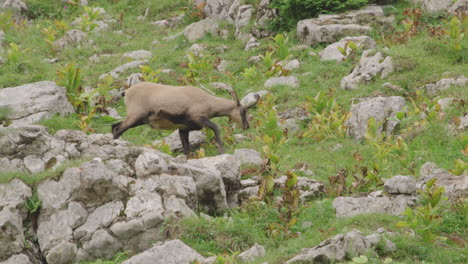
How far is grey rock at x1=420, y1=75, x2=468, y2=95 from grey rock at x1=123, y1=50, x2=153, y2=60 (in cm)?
858

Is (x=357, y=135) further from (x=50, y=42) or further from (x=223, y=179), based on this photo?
(x=50, y=42)

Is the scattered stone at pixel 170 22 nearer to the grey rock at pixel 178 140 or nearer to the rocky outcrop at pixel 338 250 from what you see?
the grey rock at pixel 178 140

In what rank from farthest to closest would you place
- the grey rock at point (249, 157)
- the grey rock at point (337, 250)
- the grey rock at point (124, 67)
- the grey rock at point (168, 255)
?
the grey rock at point (124, 67) < the grey rock at point (249, 157) < the grey rock at point (168, 255) < the grey rock at point (337, 250)

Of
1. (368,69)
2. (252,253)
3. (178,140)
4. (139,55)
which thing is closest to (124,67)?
(139,55)

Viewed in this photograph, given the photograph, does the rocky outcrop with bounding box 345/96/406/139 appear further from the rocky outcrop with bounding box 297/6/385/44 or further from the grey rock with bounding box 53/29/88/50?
the grey rock with bounding box 53/29/88/50

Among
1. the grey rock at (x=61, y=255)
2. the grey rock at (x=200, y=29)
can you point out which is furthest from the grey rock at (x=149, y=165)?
the grey rock at (x=200, y=29)

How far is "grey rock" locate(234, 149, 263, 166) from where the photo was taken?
11.7 metres

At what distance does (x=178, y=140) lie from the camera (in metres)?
13.8

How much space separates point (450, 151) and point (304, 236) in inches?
180

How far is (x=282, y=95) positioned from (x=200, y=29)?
20.2 feet

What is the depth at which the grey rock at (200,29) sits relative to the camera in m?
21.0

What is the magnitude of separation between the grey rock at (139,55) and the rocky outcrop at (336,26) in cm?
458

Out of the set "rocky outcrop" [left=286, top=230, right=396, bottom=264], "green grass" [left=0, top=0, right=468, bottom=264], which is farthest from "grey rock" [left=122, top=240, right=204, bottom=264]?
"rocky outcrop" [left=286, top=230, right=396, bottom=264]

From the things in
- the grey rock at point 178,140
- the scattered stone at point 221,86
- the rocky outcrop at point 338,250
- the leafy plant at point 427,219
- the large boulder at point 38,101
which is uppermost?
the rocky outcrop at point 338,250
